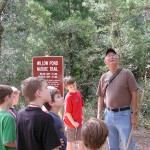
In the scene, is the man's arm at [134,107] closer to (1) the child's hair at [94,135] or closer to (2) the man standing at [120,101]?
(2) the man standing at [120,101]

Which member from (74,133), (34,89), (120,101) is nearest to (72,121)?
(74,133)

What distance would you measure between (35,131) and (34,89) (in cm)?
36

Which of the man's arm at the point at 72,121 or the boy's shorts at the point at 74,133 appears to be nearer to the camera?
the man's arm at the point at 72,121

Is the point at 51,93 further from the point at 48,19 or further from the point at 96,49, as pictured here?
the point at 48,19

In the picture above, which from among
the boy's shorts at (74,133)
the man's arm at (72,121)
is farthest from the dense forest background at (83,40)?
the man's arm at (72,121)

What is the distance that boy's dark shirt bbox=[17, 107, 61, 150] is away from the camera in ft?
9.14

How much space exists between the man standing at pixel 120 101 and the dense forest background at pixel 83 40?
501cm

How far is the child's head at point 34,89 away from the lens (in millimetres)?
2934

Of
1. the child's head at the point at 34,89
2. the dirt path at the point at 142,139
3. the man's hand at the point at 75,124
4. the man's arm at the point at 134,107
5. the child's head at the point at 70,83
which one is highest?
the child's head at the point at 34,89

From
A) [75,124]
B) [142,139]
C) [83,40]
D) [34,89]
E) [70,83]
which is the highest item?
[83,40]

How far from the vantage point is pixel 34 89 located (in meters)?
2.94

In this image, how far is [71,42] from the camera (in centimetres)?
1230

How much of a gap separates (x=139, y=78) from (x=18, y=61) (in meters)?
3.80

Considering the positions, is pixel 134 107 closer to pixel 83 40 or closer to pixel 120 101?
pixel 120 101
